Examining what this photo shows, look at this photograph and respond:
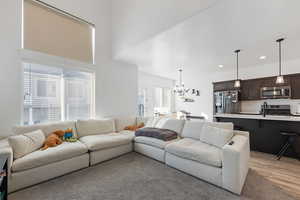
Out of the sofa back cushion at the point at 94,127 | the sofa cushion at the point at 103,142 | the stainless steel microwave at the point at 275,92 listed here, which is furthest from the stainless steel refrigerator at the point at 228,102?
the sofa back cushion at the point at 94,127

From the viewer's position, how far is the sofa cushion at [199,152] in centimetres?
216

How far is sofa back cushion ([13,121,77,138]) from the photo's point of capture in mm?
2609

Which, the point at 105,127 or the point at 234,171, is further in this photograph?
the point at 105,127

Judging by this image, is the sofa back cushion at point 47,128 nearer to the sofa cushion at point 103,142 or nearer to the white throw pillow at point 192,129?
the sofa cushion at point 103,142

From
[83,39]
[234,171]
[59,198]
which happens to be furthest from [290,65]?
[59,198]

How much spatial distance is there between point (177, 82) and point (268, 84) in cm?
435

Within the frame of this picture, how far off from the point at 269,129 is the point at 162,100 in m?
4.95

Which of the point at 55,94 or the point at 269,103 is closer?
the point at 55,94

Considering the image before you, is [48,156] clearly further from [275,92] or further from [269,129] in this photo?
[275,92]

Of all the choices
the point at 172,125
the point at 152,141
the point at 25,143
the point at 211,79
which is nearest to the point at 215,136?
the point at 172,125

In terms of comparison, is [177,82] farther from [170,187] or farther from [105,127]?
[170,187]

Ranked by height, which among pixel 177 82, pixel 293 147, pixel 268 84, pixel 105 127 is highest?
pixel 177 82

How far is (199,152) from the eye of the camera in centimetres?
233

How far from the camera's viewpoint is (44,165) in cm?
224
